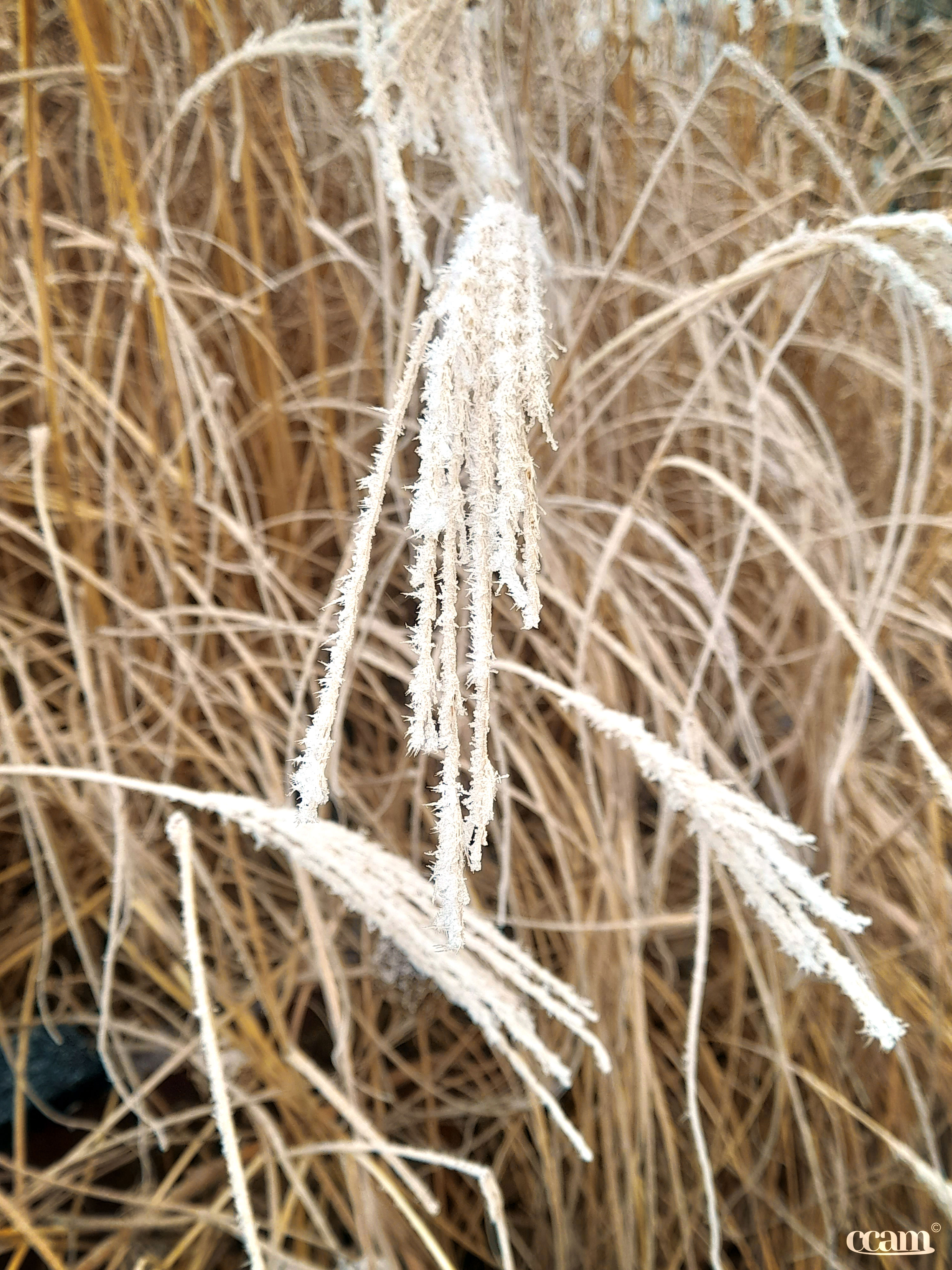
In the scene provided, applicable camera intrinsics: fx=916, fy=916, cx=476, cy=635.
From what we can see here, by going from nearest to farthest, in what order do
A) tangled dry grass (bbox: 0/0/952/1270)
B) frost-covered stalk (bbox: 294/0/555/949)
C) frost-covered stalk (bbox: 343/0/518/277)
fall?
frost-covered stalk (bbox: 294/0/555/949), frost-covered stalk (bbox: 343/0/518/277), tangled dry grass (bbox: 0/0/952/1270)

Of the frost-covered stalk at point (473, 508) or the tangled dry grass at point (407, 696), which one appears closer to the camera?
the frost-covered stalk at point (473, 508)

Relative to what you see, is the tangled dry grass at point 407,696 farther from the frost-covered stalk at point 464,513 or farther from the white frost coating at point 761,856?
the frost-covered stalk at point 464,513

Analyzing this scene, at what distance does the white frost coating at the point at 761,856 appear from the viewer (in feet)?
0.88

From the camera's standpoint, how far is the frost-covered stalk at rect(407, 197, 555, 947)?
0.59 ft

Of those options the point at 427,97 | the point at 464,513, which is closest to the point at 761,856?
the point at 464,513

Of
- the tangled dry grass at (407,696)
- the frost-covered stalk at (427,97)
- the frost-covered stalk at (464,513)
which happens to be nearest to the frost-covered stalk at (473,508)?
the frost-covered stalk at (464,513)

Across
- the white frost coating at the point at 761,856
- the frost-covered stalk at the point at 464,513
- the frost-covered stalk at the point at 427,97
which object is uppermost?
the frost-covered stalk at the point at 427,97

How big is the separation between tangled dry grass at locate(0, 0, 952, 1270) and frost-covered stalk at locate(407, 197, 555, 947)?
0.74 ft

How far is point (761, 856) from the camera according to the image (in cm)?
31

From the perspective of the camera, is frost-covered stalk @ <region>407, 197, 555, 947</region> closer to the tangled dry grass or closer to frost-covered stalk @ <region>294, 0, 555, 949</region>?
frost-covered stalk @ <region>294, 0, 555, 949</region>

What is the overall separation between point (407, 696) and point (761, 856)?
0.26 meters

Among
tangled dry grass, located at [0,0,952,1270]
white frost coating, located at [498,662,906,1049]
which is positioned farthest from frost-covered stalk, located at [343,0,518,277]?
white frost coating, located at [498,662,906,1049]

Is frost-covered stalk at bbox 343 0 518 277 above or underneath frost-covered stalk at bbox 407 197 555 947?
above

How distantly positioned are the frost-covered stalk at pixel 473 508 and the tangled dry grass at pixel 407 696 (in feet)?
0.74
